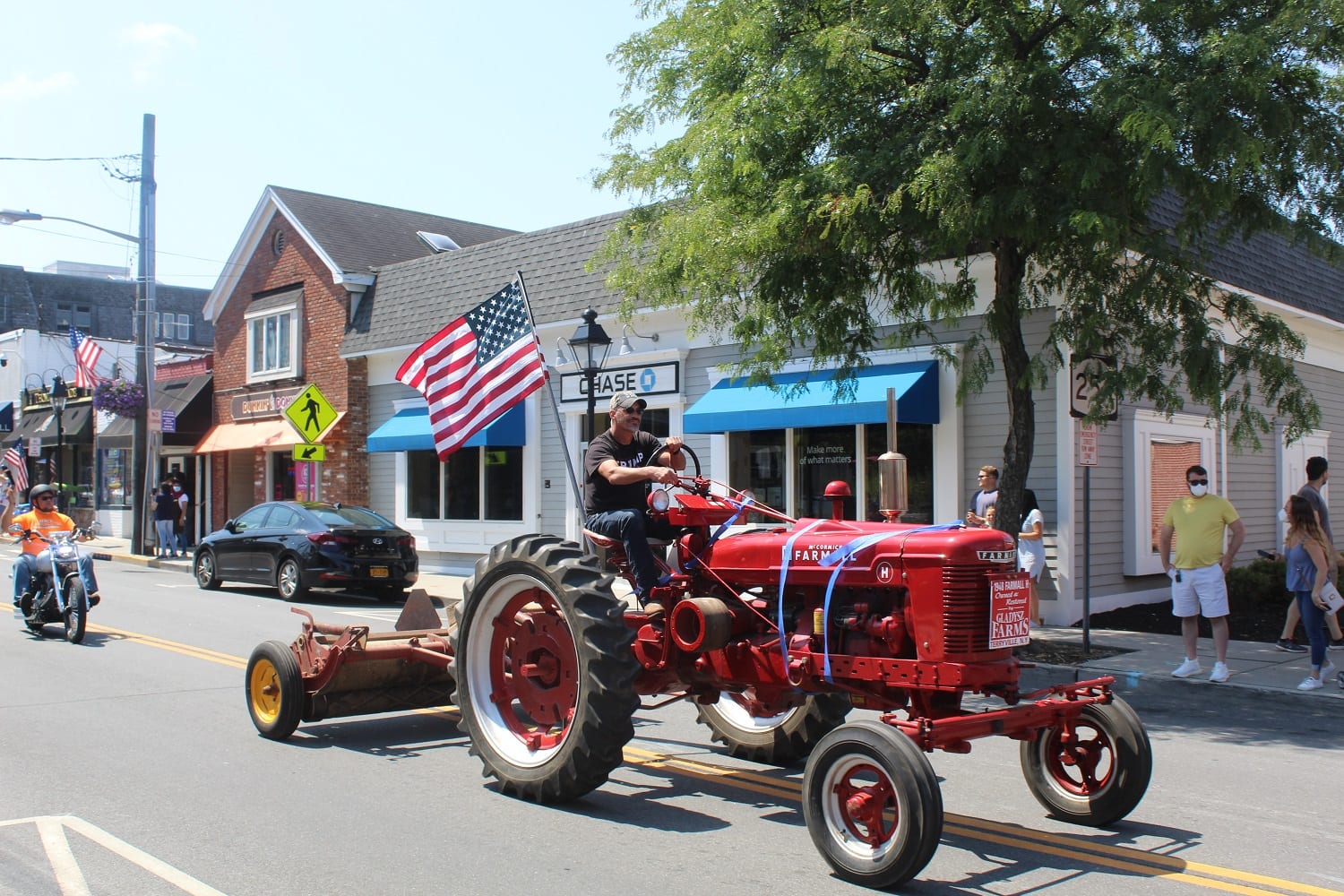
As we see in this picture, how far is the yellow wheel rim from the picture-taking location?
24.9 feet

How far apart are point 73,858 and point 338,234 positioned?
22.3m

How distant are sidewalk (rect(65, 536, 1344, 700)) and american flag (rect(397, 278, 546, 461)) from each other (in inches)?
220

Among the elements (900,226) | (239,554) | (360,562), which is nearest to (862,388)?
(900,226)

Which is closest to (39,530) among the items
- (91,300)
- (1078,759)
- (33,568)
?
(33,568)

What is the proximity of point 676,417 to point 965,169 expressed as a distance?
8927 mm

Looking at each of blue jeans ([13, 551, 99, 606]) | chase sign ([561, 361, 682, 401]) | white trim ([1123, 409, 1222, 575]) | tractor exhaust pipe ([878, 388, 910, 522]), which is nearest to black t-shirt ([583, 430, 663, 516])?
tractor exhaust pipe ([878, 388, 910, 522])

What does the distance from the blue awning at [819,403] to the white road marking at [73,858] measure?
9.06m

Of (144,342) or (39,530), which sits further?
(144,342)

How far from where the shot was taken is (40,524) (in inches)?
498

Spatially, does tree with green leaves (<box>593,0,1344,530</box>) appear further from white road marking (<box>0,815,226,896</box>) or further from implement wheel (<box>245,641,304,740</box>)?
white road marking (<box>0,815,226,896</box>)

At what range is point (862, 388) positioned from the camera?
48.1 ft

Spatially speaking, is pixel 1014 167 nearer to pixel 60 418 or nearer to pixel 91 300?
pixel 60 418

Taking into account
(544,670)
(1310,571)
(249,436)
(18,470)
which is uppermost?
(249,436)

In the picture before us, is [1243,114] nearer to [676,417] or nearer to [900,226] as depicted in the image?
[900,226]
